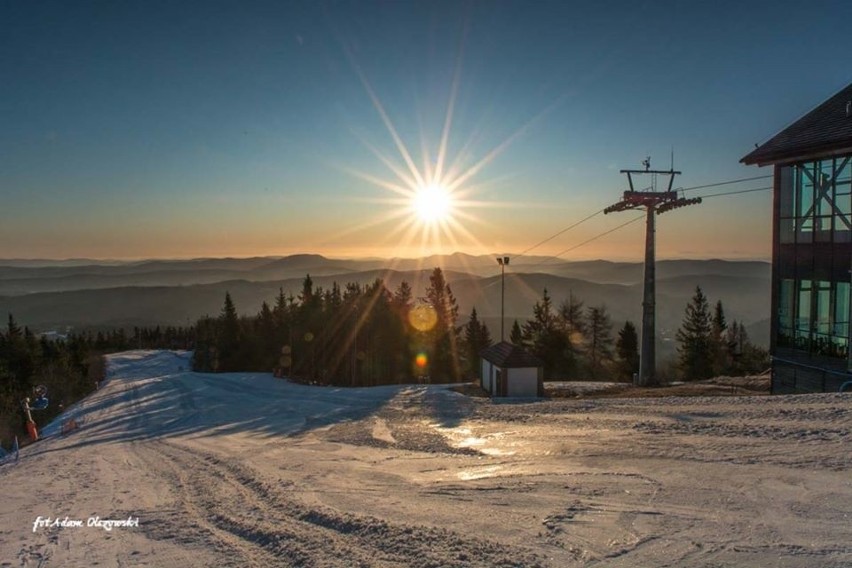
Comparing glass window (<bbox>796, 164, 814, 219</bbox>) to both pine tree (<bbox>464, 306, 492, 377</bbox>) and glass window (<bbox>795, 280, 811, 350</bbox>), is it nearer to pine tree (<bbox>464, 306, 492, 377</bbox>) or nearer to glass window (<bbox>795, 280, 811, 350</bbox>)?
glass window (<bbox>795, 280, 811, 350</bbox>)

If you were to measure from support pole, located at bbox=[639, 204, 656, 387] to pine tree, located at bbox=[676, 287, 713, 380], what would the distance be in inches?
1135

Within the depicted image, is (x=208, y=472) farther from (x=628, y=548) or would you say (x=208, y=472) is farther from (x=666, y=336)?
(x=666, y=336)

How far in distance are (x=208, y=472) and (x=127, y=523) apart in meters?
3.46

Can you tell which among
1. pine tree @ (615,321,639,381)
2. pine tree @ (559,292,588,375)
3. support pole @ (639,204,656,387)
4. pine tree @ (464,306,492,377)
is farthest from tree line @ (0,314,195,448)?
pine tree @ (615,321,639,381)

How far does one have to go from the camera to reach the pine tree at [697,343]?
177 ft

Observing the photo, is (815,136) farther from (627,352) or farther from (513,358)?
(627,352)

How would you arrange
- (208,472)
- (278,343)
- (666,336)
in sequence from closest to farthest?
(208,472) → (278,343) → (666,336)

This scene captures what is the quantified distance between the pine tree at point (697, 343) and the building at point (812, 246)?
118ft

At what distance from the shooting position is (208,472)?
1110 cm

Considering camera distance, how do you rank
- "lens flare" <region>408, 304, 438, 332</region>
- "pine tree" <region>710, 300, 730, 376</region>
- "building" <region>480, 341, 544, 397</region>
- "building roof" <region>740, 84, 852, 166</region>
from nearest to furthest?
"building roof" <region>740, 84, 852, 166</region> → "building" <region>480, 341, 544, 397</region> → "pine tree" <region>710, 300, 730, 376</region> → "lens flare" <region>408, 304, 438, 332</region>

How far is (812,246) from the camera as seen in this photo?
61.1 feet

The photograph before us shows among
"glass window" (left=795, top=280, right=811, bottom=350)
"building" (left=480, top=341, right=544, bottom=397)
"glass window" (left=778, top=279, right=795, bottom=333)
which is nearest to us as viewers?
"glass window" (left=795, top=280, right=811, bottom=350)

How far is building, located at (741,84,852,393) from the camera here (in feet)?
57.4

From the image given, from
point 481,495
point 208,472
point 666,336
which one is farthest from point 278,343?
point 666,336
